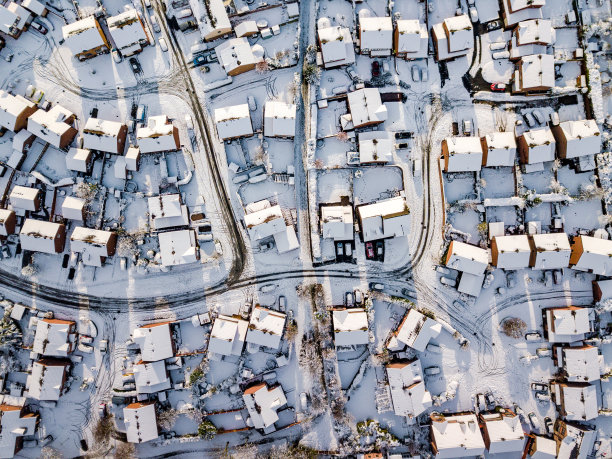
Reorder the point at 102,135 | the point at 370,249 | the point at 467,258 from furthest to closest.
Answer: the point at 370,249 < the point at 467,258 < the point at 102,135

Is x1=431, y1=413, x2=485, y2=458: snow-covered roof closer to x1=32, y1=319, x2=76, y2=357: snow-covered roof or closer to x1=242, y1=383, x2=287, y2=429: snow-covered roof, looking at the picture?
x1=242, y1=383, x2=287, y2=429: snow-covered roof

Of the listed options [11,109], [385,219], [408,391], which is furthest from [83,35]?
[408,391]

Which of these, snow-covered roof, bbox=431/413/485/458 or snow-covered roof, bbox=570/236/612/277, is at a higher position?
snow-covered roof, bbox=570/236/612/277

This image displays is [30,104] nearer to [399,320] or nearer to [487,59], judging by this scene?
[399,320]

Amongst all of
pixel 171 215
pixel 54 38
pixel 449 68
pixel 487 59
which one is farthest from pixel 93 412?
pixel 487 59

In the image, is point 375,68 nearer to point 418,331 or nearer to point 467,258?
point 467,258

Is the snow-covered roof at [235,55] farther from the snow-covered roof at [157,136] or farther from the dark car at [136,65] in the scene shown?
the dark car at [136,65]

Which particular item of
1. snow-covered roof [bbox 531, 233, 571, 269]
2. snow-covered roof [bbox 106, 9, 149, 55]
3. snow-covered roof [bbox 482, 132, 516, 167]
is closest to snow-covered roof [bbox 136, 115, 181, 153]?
snow-covered roof [bbox 106, 9, 149, 55]
